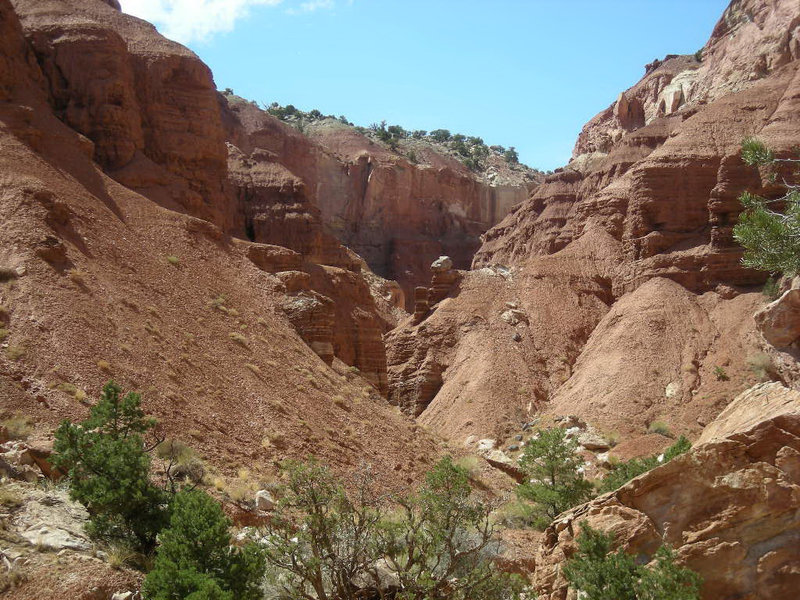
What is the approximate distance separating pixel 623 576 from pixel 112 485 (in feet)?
32.7

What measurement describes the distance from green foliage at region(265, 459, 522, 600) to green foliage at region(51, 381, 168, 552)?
2.44 metres

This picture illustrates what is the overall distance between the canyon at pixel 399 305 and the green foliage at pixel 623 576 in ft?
1.82

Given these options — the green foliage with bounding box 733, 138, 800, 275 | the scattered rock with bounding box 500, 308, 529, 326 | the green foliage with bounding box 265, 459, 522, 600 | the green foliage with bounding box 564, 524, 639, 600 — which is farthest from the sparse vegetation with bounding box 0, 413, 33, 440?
the scattered rock with bounding box 500, 308, 529, 326

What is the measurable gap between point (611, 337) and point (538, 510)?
26.2m

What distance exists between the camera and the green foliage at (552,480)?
31081mm

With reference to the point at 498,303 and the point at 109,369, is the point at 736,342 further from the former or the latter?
the point at 109,369

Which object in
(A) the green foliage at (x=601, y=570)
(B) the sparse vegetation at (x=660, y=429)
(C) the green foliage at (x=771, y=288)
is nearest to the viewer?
(A) the green foliage at (x=601, y=570)

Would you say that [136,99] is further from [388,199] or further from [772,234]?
[388,199]

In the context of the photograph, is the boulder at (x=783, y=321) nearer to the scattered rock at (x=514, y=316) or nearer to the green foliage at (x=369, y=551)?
the green foliage at (x=369, y=551)

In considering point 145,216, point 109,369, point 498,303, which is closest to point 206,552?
point 109,369

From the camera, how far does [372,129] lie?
452ft

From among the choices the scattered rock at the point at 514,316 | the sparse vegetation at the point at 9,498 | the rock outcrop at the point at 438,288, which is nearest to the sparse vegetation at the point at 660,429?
the scattered rock at the point at 514,316

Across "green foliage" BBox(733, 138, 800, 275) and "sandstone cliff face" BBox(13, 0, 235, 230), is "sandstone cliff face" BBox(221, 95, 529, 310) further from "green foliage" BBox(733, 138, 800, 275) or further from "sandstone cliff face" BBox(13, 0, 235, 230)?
"green foliage" BBox(733, 138, 800, 275)

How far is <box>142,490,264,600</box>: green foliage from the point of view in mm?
16078
